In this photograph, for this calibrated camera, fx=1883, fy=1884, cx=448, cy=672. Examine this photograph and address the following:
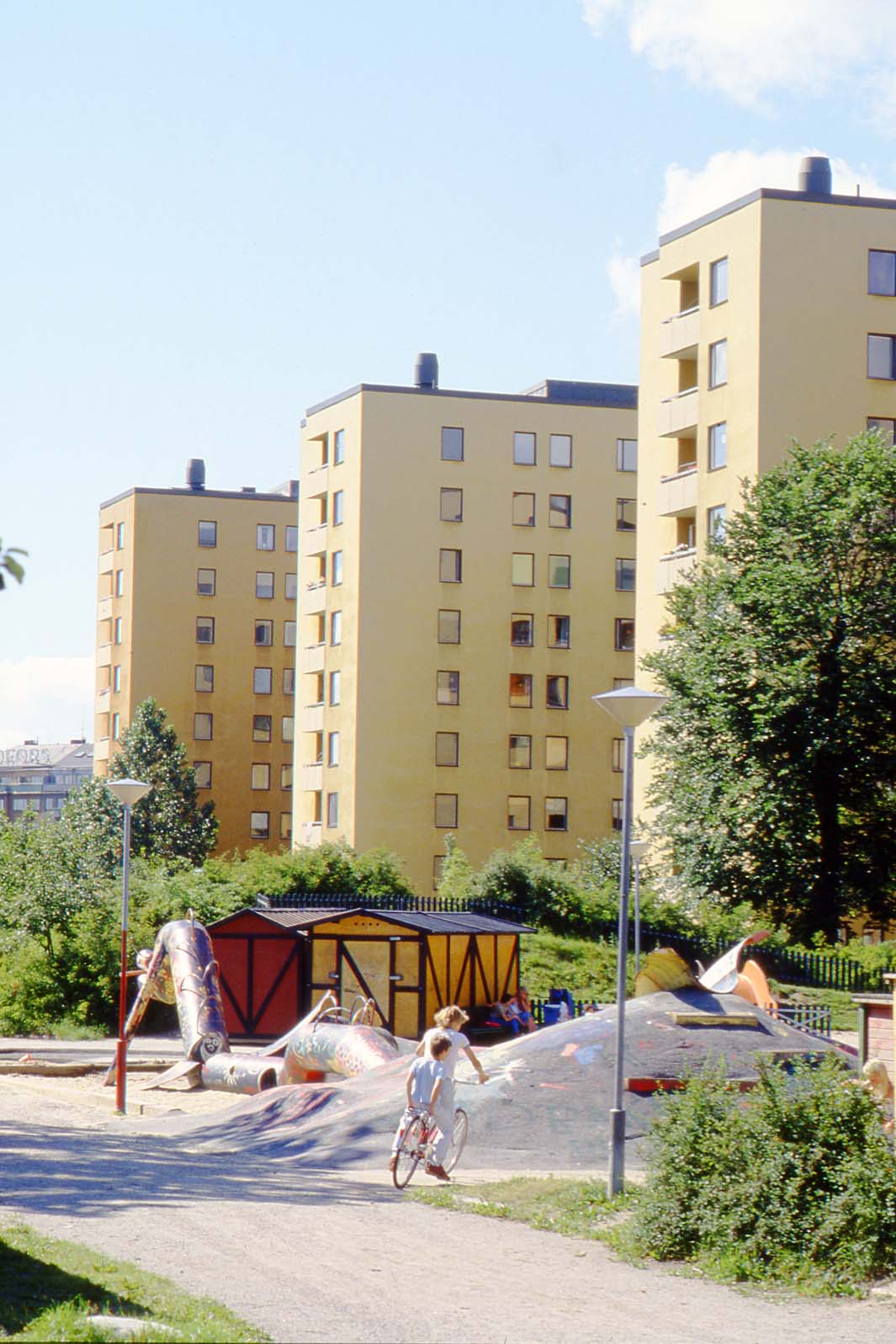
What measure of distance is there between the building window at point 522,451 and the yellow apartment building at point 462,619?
7 centimetres

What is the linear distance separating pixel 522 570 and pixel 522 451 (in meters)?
4.45

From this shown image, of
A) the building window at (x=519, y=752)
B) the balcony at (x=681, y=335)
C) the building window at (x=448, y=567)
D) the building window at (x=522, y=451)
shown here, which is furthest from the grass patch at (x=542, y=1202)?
the building window at (x=522, y=451)

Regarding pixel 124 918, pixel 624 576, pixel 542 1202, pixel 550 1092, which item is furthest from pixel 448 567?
pixel 542 1202

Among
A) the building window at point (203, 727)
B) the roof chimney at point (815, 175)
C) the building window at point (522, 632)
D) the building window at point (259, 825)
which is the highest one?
the roof chimney at point (815, 175)

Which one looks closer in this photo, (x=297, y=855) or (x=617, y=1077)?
(x=617, y=1077)

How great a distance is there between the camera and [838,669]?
41.3 meters

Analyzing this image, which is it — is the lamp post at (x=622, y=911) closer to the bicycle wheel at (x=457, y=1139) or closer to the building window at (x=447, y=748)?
the bicycle wheel at (x=457, y=1139)

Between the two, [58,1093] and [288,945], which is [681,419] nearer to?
[288,945]

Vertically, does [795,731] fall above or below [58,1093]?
above

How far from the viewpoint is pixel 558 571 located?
231ft

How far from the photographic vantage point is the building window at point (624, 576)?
71375 millimetres

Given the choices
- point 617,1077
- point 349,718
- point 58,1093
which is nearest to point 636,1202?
point 617,1077

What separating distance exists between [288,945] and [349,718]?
96.9 feet

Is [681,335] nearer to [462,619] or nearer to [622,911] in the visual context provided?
[462,619]
